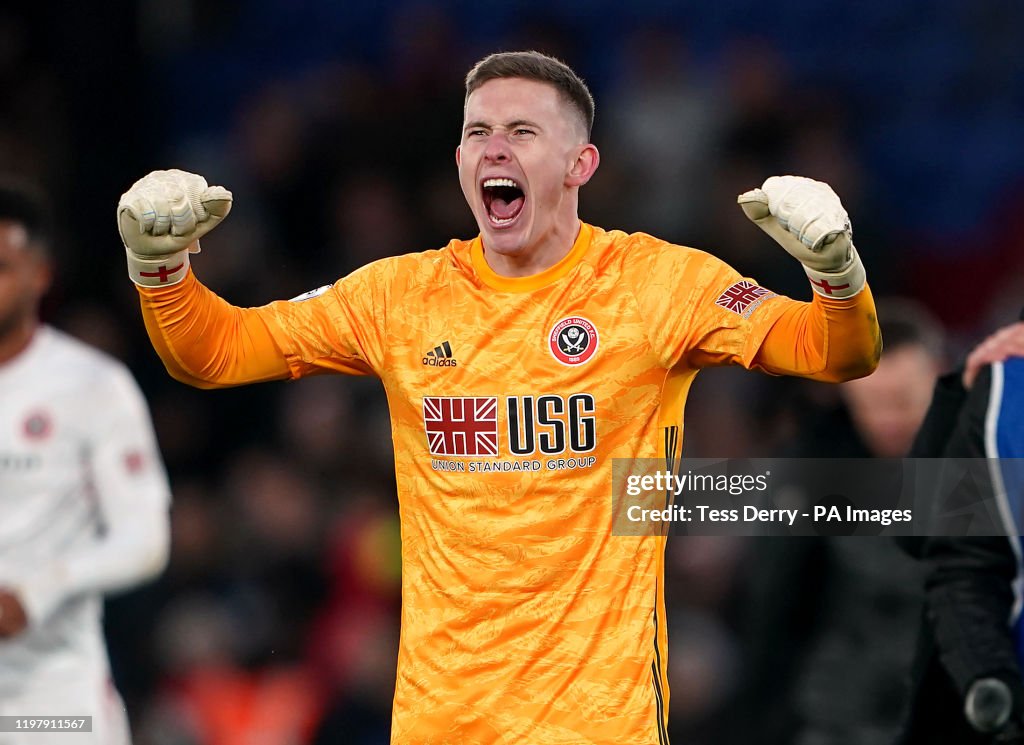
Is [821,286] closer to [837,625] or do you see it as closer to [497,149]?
[497,149]

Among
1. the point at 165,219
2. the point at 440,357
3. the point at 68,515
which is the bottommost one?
the point at 68,515

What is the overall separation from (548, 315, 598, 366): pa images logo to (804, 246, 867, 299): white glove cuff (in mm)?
590

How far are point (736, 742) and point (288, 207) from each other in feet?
12.3

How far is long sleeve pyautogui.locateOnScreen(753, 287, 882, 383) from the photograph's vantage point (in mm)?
3164

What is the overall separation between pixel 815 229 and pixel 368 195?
5.06 m

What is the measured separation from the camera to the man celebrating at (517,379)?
3424 mm

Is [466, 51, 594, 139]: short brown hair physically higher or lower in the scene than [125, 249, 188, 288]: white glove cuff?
higher

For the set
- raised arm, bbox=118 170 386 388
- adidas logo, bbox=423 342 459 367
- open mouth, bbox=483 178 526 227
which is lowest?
adidas logo, bbox=423 342 459 367

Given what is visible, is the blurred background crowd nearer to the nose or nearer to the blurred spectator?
the blurred spectator

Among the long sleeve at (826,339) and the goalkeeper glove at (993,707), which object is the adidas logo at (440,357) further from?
the goalkeeper glove at (993,707)

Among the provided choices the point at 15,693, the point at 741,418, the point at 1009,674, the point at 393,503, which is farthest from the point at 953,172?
the point at 15,693

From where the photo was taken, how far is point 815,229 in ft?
10.1
